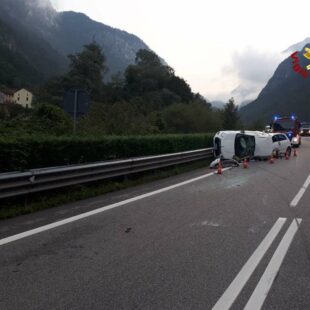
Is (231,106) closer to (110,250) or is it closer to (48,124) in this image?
(48,124)

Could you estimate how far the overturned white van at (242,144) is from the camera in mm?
20141

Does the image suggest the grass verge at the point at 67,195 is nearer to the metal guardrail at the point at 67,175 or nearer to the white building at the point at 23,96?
the metal guardrail at the point at 67,175

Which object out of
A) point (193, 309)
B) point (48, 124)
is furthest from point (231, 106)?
point (193, 309)

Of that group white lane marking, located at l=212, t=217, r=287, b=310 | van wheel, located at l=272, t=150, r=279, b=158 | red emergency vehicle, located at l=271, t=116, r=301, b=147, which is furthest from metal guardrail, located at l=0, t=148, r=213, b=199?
red emergency vehicle, located at l=271, t=116, r=301, b=147

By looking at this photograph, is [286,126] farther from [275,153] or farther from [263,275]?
[263,275]

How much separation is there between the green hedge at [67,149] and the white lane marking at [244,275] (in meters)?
4.85

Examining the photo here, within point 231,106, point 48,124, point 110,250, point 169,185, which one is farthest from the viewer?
point 231,106

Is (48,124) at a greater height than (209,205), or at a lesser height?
greater

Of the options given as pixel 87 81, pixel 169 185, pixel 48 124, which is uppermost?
pixel 87 81

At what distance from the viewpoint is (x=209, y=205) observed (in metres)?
9.30

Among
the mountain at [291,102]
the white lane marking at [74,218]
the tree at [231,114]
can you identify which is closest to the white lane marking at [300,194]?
the white lane marking at [74,218]

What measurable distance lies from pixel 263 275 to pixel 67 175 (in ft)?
18.6

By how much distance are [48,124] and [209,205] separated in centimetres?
933

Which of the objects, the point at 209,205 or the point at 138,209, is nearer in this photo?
the point at 138,209
